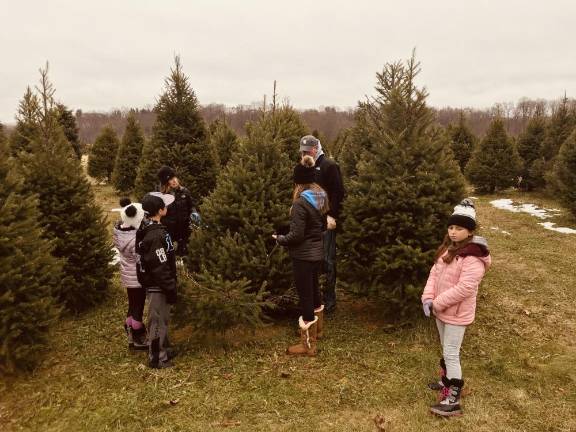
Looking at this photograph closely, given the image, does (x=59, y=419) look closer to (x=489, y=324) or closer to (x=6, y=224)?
(x=6, y=224)

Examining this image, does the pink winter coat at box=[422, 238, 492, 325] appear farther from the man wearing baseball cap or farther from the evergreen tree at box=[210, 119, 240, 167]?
the evergreen tree at box=[210, 119, 240, 167]

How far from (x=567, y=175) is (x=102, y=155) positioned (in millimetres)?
24751

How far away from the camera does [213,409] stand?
447cm

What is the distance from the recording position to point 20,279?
475cm

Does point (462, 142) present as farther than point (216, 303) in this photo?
Yes

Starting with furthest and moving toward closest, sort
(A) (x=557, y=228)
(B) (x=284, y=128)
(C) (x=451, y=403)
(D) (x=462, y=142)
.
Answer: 1. (D) (x=462, y=142)
2. (A) (x=557, y=228)
3. (B) (x=284, y=128)
4. (C) (x=451, y=403)

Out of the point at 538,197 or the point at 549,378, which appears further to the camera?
the point at 538,197

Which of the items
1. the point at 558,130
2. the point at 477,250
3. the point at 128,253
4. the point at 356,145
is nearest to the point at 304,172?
the point at 477,250

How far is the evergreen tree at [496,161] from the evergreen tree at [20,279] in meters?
21.5

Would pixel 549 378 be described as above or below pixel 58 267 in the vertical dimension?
below

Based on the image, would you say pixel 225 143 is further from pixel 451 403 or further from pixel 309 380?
pixel 451 403

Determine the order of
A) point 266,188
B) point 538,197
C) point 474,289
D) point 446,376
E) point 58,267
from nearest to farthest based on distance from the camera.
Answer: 1. point 474,289
2. point 446,376
3. point 58,267
4. point 266,188
5. point 538,197

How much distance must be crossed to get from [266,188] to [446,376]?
139 inches

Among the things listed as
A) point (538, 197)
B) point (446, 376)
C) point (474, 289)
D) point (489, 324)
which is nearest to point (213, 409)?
point (446, 376)
